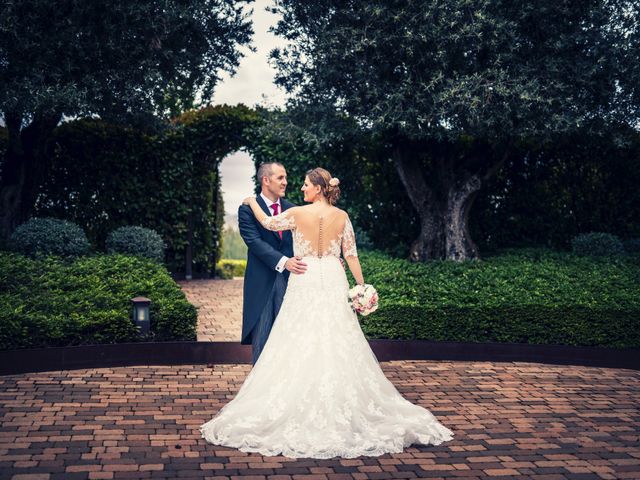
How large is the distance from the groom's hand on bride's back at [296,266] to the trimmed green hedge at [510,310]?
327 cm

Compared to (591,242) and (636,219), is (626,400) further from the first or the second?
(636,219)

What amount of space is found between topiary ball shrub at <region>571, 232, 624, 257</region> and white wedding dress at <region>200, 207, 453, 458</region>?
28.0 ft

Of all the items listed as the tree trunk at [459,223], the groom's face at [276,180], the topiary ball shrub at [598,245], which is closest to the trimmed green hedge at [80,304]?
the groom's face at [276,180]

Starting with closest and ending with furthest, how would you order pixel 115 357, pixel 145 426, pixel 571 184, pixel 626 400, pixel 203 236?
1. pixel 145 426
2. pixel 626 400
3. pixel 115 357
4. pixel 571 184
5. pixel 203 236

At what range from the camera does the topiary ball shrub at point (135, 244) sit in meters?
13.9

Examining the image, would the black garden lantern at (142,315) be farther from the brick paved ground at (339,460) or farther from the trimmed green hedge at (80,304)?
the brick paved ground at (339,460)

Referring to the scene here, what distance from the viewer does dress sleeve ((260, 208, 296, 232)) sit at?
6.59 m

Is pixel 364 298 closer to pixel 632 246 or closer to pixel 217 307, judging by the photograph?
pixel 217 307

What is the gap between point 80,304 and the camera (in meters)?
9.36

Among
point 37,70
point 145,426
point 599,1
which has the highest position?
point 599,1

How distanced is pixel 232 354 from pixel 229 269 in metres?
9.26

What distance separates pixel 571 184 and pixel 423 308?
6.73 meters

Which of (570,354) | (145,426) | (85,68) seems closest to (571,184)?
(570,354)

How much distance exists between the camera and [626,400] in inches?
309
